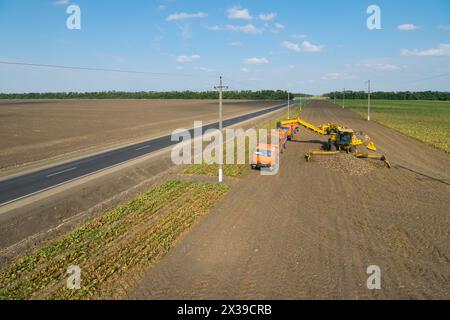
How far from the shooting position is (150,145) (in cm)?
3509

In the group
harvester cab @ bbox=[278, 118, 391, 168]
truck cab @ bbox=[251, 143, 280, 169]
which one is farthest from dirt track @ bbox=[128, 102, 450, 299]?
harvester cab @ bbox=[278, 118, 391, 168]

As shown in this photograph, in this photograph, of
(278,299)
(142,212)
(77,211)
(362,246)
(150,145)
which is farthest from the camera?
(150,145)

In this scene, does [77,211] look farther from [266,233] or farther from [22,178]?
[266,233]

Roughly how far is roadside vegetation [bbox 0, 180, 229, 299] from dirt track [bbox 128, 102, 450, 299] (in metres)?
0.80

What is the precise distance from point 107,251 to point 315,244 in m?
8.06

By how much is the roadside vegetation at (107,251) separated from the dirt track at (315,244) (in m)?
0.80

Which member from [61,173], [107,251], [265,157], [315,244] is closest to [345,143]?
[265,157]

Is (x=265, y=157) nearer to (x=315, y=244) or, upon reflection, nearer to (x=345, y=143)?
(x=345, y=143)

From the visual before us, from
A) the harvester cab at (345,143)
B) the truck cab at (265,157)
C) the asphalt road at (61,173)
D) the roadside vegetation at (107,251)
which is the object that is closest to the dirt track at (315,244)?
the roadside vegetation at (107,251)

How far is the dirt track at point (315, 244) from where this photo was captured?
9.37 metres

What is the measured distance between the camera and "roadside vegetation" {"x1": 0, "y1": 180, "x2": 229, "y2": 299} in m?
9.55

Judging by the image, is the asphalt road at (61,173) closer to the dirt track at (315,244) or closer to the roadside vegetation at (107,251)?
the roadside vegetation at (107,251)
